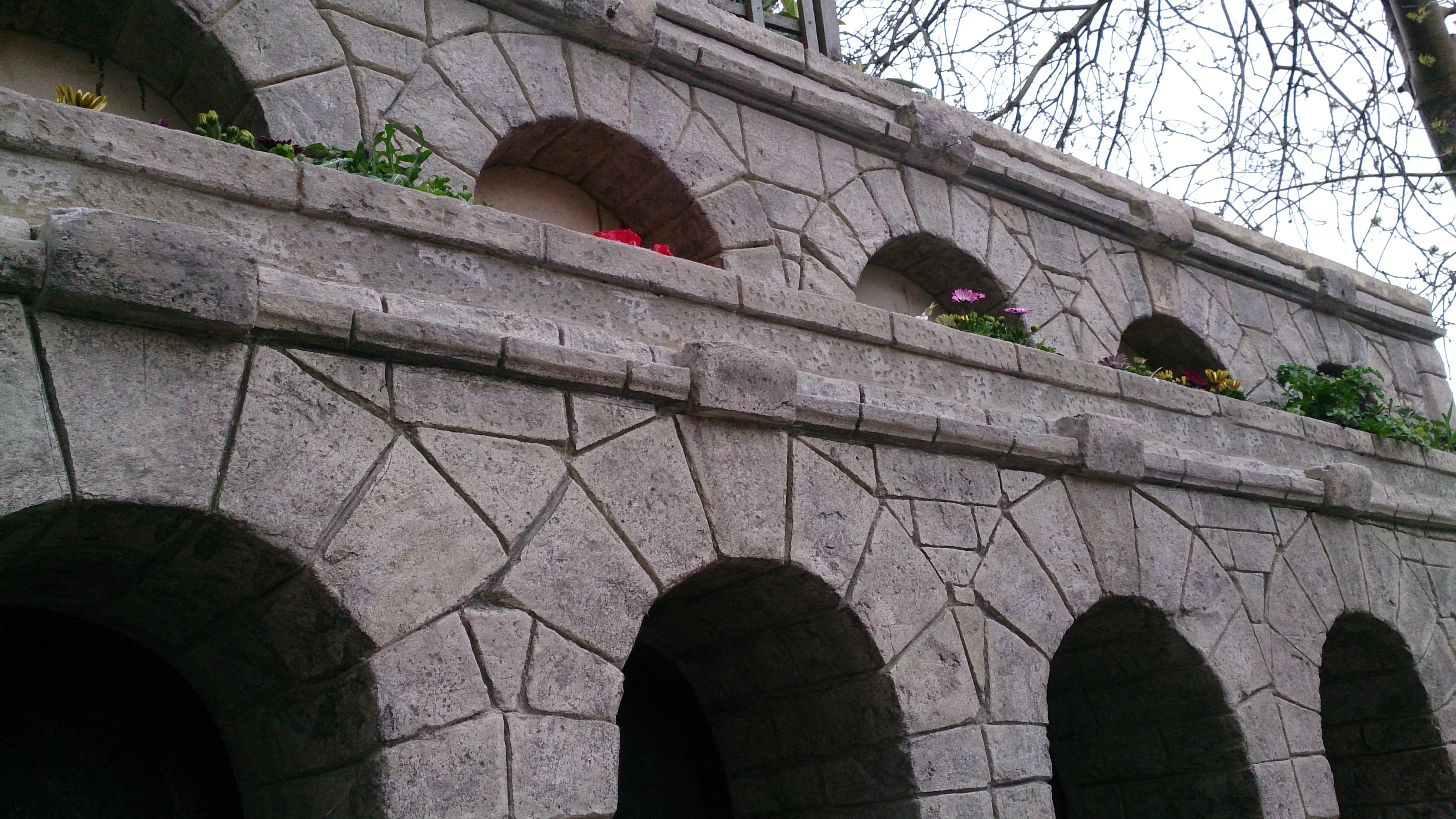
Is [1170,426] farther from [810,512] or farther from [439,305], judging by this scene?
[439,305]

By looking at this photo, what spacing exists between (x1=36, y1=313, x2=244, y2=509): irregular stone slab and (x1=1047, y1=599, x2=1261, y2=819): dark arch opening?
3.15 metres

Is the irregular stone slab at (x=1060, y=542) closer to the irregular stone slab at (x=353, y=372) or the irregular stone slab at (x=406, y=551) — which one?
the irregular stone slab at (x=406, y=551)

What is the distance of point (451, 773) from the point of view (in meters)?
2.59

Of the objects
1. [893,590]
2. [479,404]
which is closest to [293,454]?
[479,404]

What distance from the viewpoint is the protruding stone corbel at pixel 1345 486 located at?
17.3 feet

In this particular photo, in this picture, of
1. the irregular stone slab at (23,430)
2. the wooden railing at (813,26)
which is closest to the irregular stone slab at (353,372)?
the irregular stone slab at (23,430)

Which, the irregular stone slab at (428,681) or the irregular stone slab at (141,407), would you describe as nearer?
the irregular stone slab at (141,407)

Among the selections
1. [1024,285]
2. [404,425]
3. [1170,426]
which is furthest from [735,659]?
[1024,285]

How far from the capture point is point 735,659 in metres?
4.01

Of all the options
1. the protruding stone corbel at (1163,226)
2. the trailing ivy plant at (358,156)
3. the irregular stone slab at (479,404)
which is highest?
the protruding stone corbel at (1163,226)

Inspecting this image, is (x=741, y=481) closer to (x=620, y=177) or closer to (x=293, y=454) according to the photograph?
(x=293, y=454)

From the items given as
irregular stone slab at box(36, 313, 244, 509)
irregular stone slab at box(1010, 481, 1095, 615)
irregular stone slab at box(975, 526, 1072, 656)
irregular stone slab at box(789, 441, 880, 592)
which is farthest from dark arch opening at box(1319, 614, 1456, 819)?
irregular stone slab at box(36, 313, 244, 509)

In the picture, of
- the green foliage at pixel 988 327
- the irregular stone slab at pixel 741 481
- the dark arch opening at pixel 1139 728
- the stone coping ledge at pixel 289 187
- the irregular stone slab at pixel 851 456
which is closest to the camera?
the stone coping ledge at pixel 289 187

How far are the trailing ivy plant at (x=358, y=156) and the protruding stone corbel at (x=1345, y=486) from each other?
13.5ft
